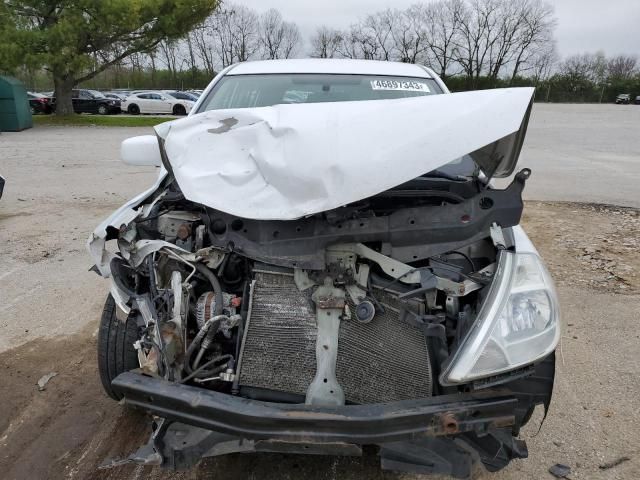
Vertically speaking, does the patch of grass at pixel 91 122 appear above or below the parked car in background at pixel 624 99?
below

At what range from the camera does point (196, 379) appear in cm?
191

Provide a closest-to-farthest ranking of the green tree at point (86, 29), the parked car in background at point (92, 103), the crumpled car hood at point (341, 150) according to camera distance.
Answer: the crumpled car hood at point (341, 150), the green tree at point (86, 29), the parked car in background at point (92, 103)

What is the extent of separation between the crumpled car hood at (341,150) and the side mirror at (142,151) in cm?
92

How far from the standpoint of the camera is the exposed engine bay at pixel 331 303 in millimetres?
1896

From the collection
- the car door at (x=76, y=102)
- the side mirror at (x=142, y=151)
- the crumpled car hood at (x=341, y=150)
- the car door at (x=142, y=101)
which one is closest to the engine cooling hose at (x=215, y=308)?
the crumpled car hood at (x=341, y=150)

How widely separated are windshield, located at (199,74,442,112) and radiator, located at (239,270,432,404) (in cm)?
179

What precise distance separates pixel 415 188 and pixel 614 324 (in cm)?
231

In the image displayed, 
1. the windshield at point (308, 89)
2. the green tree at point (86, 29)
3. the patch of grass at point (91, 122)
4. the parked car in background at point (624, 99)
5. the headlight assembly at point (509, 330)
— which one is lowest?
the patch of grass at point (91, 122)

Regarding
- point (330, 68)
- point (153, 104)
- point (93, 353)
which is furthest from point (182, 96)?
point (93, 353)

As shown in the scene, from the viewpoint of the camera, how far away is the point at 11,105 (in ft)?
54.6

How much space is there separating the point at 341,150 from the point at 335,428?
1007 mm

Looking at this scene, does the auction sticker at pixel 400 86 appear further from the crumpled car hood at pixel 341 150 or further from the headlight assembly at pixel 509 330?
the headlight assembly at pixel 509 330

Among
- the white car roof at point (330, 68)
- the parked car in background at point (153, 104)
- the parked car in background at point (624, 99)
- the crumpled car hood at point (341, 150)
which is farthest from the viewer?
the parked car in background at point (624, 99)

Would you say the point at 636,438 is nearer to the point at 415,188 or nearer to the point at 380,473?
the point at 380,473
